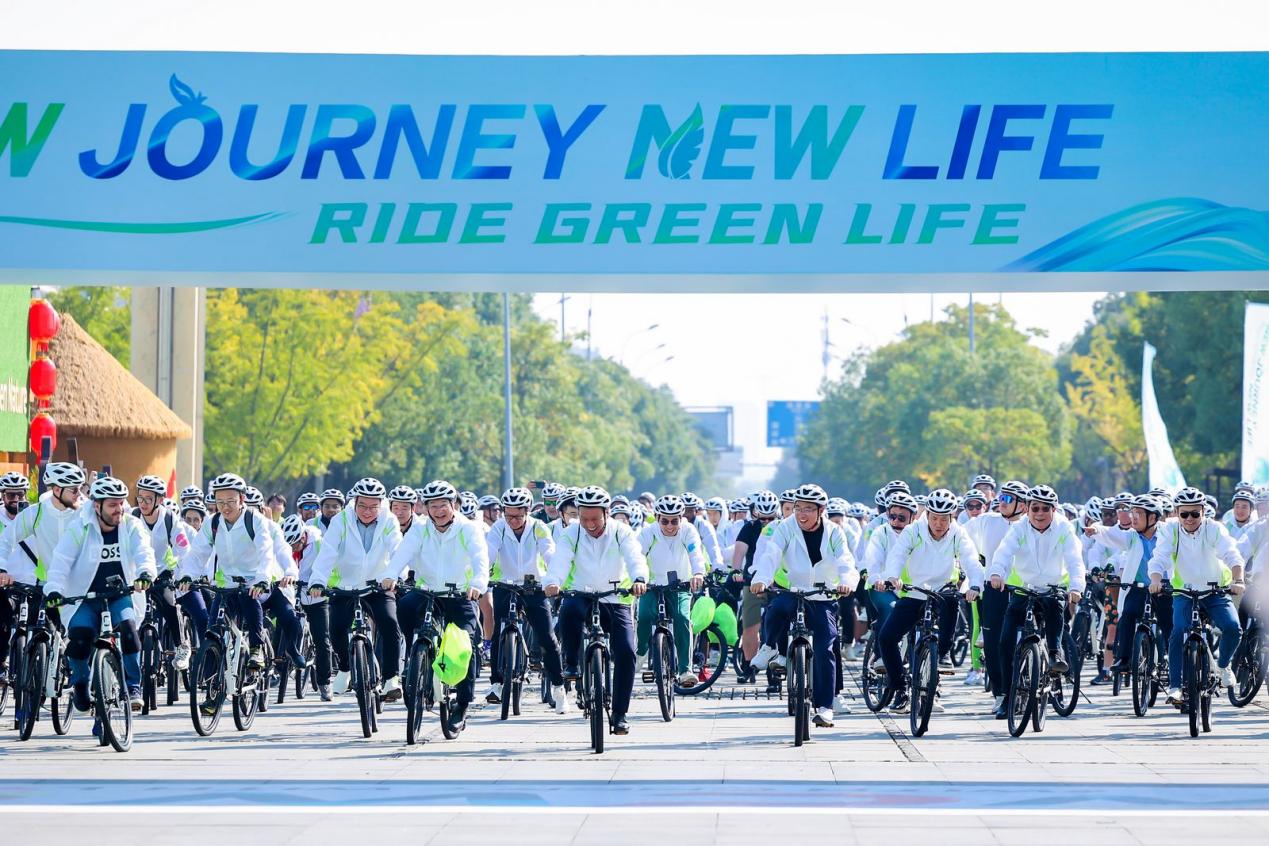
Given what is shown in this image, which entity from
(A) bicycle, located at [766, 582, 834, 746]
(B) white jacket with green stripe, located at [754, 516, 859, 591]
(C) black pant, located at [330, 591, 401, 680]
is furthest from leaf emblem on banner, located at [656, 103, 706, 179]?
(C) black pant, located at [330, 591, 401, 680]

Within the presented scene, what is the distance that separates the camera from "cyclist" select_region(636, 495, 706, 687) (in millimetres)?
19109

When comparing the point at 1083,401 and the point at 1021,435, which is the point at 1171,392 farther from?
the point at 1083,401

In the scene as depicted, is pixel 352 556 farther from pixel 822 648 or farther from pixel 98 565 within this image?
pixel 822 648

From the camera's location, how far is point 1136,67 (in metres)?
14.9

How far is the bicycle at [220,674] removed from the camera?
1560cm

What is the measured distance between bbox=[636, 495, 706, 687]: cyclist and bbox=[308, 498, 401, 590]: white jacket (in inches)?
145

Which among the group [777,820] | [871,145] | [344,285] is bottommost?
[777,820]

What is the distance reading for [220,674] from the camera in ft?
51.8

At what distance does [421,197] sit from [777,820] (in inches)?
235

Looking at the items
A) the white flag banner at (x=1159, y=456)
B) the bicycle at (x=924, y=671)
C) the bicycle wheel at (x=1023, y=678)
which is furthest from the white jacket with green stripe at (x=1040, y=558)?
the white flag banner at (x=1159, y=456)

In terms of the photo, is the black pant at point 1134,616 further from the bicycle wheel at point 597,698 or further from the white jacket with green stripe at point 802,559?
the bicycle wheel at point 597,698

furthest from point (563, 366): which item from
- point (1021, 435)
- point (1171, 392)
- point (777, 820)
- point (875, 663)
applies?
point (777, 820)

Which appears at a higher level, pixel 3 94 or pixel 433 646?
pixel 3 94

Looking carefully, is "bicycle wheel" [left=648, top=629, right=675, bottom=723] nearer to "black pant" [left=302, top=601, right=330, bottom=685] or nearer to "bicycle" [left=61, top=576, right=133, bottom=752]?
"black pant" [left=302, top=601, right=330, bottom=685]
